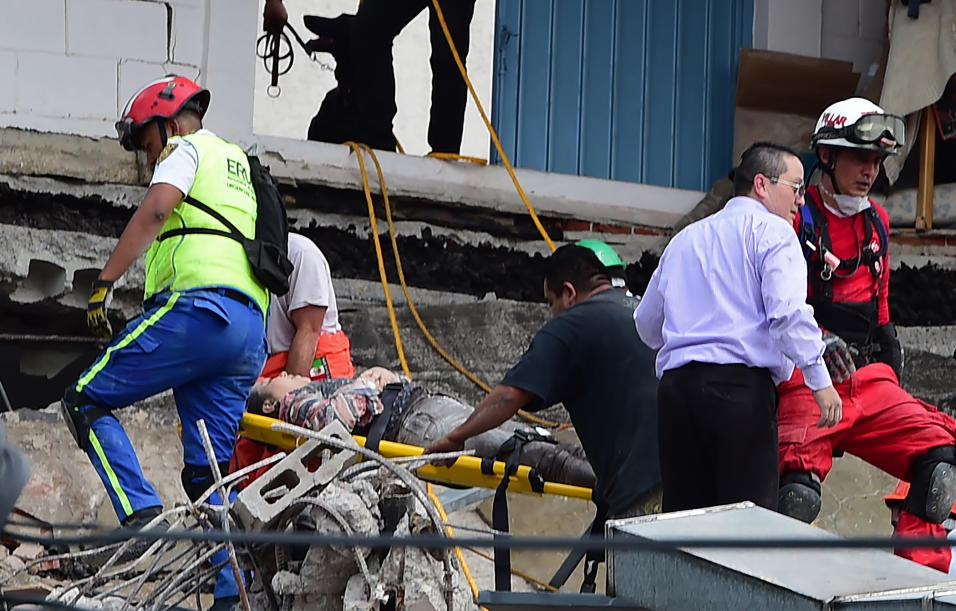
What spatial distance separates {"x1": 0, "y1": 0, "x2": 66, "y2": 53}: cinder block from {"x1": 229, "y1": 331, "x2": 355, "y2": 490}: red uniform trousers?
2051mm

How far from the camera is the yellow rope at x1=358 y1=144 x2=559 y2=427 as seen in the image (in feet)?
23.0

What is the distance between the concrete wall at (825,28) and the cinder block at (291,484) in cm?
464

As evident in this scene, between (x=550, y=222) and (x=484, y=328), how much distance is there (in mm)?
770

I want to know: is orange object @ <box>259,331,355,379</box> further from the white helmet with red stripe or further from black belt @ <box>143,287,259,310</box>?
the white helmet with red stripe

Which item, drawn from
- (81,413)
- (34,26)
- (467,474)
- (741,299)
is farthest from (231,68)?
(741,299)

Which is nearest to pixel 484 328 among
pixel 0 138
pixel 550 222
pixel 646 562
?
pixel 550 222

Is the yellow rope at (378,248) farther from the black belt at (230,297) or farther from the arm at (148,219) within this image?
the arm at (148,219)

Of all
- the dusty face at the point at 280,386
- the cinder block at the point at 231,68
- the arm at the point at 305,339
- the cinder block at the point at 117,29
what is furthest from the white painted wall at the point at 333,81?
the dusty face at the point at 280,386

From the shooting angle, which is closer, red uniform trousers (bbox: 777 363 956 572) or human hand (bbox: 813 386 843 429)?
human hand (bbox: 813 386 843 429)

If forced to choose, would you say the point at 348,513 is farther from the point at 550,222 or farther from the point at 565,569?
the point at 550,222

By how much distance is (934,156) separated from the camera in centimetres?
779

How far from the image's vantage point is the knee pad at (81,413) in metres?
4.68

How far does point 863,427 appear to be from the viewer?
4.66 metres

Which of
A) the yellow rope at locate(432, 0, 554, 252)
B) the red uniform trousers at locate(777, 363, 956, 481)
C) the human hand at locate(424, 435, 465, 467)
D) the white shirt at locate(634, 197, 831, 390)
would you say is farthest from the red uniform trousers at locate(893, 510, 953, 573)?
the yellow rope at locate(432, 0, 554, 252)
